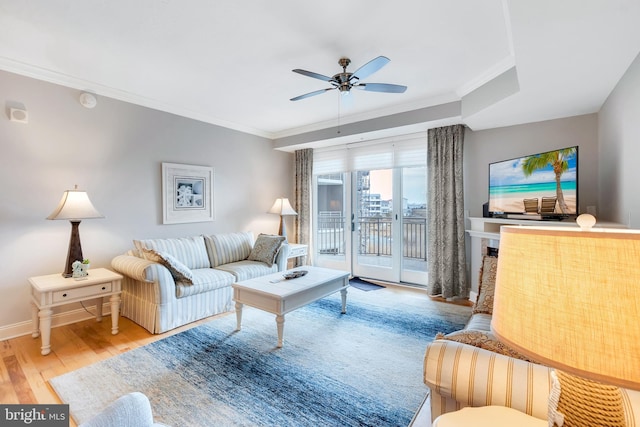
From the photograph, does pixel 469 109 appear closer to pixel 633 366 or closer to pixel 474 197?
pixel 474 197

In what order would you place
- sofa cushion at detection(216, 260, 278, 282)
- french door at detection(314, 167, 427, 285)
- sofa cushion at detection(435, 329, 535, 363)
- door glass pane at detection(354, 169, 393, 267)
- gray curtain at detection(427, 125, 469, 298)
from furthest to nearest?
door glass pane at detection(354, 169, 393, 267), french door at detection(314, 167, 427, 285), gray curtain at detection(427, 125, 469, 298), sofa cushion at detection(216, 260, 278, 282), sofa cushion at detection(435, 329, 535, 363)

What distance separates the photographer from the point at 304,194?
5.70 m

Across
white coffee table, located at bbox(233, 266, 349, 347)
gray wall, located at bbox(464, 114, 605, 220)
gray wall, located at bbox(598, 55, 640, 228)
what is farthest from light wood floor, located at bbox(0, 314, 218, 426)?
gray wall, located at bbox(598, 55, 640, 228)

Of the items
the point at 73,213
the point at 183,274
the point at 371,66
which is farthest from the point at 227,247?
the point at 371,66

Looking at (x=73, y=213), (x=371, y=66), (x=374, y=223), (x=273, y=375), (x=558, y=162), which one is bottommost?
(x=273, y=375)

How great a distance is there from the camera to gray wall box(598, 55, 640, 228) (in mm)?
2111

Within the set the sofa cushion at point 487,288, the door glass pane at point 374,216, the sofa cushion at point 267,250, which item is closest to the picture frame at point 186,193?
the sofa cushion at point 267,250

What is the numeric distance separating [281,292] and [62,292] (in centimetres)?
192

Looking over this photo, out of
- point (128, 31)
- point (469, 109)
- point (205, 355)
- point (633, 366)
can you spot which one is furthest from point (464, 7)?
point (205, 355)

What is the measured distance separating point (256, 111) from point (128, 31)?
79.8 inches

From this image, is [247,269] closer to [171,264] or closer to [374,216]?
[171,264]

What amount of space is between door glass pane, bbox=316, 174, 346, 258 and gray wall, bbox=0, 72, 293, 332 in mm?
1840

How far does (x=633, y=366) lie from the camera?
21.2 inches

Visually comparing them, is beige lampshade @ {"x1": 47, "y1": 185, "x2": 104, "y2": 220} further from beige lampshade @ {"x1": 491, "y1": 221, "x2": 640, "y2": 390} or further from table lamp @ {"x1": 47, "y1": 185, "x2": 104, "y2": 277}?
beige lampshade @ {"x1": 491, "y1": 221, "x2": 640, "y2": 390}
